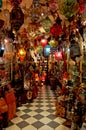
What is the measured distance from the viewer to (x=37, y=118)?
5.36 m

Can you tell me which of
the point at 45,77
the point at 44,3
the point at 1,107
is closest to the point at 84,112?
the point at 1,107

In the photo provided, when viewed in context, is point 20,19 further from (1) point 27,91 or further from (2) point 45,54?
(2) point 45,54

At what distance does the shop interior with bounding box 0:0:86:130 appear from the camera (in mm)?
3827

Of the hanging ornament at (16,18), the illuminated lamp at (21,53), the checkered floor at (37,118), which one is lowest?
the checkered floor at (37,118)

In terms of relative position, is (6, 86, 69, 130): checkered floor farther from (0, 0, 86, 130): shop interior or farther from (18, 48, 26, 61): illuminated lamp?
(18, 48, 26, 61): illuminated lamp

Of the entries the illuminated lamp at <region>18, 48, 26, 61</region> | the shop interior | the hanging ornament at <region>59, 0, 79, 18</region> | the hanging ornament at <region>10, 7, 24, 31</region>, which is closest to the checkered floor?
the shop interior

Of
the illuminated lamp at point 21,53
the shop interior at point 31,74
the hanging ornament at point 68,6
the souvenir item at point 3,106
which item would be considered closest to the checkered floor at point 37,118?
the shop interior at point 31,74

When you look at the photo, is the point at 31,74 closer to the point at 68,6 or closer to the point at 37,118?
the point at 37,118

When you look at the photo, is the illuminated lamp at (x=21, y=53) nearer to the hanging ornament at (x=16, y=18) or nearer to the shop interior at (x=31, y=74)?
the shop interior at (x=31, y=74)

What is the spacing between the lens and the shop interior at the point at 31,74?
383 centimetres

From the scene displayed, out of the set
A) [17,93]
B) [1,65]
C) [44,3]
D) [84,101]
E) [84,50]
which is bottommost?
[17,93]

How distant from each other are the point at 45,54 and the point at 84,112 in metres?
10.6

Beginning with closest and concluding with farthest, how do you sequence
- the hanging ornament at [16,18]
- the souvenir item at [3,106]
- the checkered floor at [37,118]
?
the hanging ornament at [16,18] < the souvenir item at [3,106] < the checkered floor at [37,118]

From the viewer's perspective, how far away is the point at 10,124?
4.85 meters
